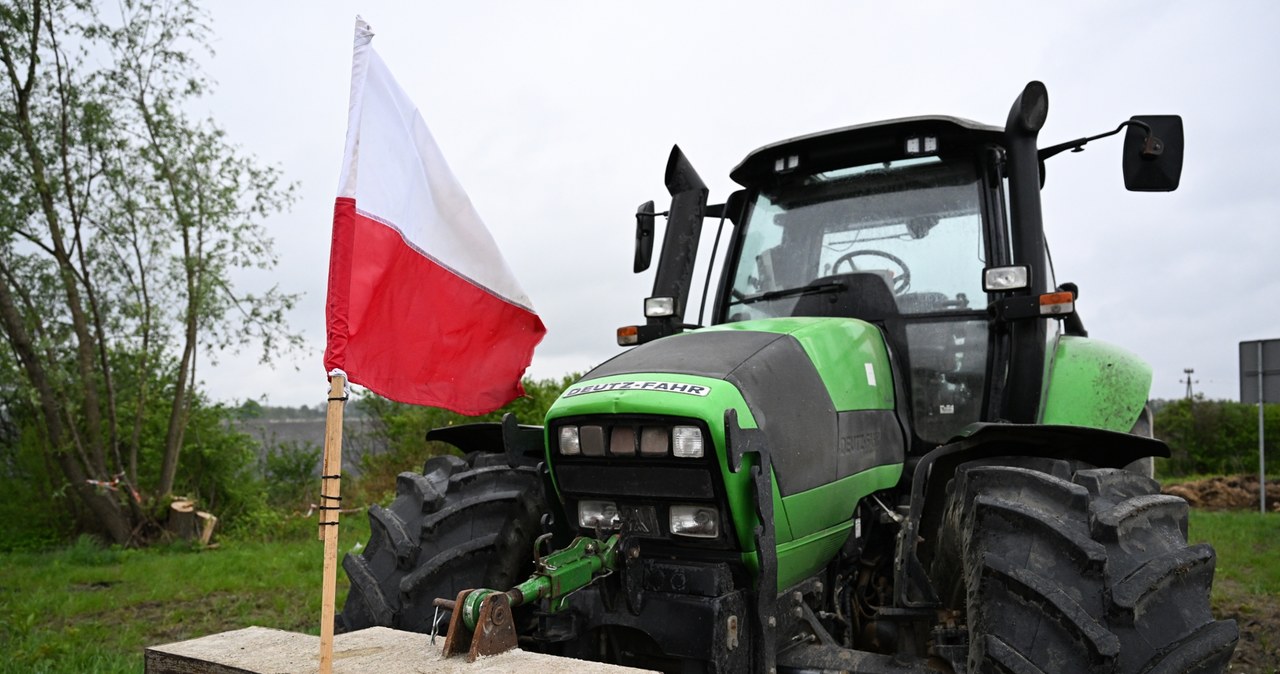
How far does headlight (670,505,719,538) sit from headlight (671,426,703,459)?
7.5 inches

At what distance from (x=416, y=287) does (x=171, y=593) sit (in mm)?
5952

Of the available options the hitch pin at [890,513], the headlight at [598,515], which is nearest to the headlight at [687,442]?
the headlight at [598,515]

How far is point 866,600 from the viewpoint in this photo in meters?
3.66

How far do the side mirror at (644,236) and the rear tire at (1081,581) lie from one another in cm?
218

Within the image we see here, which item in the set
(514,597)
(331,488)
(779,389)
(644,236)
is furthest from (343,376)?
(644,236)

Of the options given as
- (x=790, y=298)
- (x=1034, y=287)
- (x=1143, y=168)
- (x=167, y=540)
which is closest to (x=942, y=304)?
(x=1034, y=287)

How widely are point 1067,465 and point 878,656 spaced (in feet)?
2.91

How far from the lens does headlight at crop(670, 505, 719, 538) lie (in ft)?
9.47

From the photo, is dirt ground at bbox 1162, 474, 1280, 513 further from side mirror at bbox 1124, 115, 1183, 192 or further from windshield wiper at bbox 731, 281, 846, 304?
windshield wiper at bbox 731, 281, 846, 304

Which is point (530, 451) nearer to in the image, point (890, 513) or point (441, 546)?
point (441, 546)

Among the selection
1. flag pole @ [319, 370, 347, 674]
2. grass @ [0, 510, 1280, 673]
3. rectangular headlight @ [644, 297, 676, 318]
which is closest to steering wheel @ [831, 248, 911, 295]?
rectangular headlight @ [644, 297, 676, 318]

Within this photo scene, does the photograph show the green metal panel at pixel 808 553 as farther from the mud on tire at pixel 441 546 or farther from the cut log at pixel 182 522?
the cut log at pixel 182 522

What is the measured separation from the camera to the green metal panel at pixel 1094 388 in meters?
4.14

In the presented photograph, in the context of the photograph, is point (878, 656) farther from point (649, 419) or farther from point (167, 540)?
point (167, 540)
